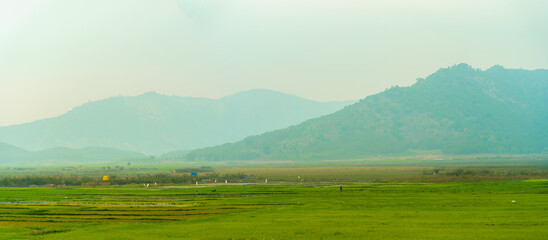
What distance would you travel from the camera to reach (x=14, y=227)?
43.7 m

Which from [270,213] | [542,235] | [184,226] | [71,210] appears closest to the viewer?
[542,235]

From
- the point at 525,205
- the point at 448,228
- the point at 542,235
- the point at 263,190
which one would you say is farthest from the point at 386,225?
the point at 263,190

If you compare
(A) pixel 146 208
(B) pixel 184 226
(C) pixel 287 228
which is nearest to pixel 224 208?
(A) pixel 146 208

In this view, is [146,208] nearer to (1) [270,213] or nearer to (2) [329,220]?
(1) [270,213]

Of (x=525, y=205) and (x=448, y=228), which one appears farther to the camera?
(x=525, y=205)

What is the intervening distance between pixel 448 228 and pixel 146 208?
1242 inches

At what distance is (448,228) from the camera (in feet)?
120

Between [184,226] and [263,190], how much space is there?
41.8 m

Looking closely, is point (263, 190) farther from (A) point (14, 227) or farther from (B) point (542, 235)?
Result: (B) point (542, 235)

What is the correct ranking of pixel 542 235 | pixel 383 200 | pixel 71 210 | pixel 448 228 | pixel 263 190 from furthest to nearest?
pixel 263 190 < pixel 383 200 < pixel 71 210 < pixel 448 228 < pixel 542 235

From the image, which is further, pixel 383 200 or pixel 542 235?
pixel 383 200

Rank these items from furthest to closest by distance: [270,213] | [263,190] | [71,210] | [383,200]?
[263,190], [383,200], [71,210], [270,213]

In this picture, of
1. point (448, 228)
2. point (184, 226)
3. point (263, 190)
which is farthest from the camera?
point (263, 190)

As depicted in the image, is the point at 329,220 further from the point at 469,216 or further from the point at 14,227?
the point at 14,227
